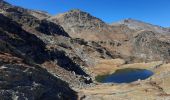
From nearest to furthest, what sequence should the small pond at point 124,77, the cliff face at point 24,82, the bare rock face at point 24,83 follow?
the bare rock face at point 24,83 < the cliff face at point 24,82 < the small pond at point 124,77

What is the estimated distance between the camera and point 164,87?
11275cm

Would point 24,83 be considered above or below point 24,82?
below

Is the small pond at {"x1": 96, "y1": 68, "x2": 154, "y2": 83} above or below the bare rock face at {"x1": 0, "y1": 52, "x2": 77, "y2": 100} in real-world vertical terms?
below

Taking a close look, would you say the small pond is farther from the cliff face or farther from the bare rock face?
the bare rock face

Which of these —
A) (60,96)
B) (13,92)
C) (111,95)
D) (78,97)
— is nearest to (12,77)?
(13,92)

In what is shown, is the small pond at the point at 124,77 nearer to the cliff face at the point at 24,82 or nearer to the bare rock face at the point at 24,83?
the cliff face at the point at 24,82

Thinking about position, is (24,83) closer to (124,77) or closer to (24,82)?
(24,82)

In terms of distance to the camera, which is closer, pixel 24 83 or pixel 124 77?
pixel 24 83

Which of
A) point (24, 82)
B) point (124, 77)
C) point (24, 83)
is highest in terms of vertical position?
point (24, 82)

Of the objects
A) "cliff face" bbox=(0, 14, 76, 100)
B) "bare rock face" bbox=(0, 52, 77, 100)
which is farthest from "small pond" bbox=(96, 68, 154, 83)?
"bare rock face" bbox=(0, 52, 77, 100)

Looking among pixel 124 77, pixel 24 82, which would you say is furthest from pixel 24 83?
pixel 124 77

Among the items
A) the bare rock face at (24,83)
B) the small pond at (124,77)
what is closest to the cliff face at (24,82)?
the bare rock face at (24,83)

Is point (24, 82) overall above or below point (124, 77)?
above

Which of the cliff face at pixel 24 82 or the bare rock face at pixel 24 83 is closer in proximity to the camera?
the bare rock face at pixel 24 83
